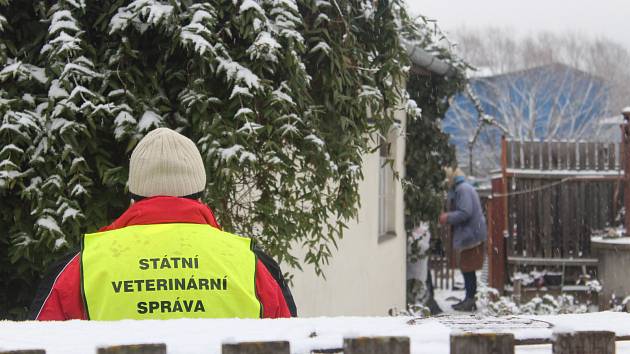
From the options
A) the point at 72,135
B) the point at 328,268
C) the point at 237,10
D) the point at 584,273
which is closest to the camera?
the point at 72,135

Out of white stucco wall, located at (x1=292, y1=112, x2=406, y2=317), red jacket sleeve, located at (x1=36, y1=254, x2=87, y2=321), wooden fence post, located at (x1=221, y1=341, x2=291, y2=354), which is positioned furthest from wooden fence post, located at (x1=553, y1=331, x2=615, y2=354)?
white stucco wall, located at (x1=292, y1=112, x2=406, y2=317)

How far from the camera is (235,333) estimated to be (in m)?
1.56

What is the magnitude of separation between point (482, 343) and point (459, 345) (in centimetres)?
4

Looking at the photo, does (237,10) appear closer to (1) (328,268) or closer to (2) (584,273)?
(1) (328,268)

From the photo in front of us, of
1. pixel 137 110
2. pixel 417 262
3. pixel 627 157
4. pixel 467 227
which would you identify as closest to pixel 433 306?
pixel 417 262

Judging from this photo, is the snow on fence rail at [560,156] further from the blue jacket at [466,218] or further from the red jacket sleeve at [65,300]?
the red jacket sleeve at [65,300]

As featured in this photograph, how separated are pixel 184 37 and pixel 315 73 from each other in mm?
993

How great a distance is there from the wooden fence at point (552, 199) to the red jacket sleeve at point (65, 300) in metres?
10.5

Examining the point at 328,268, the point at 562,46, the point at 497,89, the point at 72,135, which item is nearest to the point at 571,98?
the point at 497,89

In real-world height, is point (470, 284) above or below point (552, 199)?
below

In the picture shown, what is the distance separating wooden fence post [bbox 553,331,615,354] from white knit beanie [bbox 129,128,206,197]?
4.31 feet

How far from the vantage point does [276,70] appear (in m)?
4.40

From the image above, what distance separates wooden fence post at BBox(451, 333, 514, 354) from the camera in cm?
151

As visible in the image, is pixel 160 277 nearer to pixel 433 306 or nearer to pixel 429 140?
pixel 429 140
